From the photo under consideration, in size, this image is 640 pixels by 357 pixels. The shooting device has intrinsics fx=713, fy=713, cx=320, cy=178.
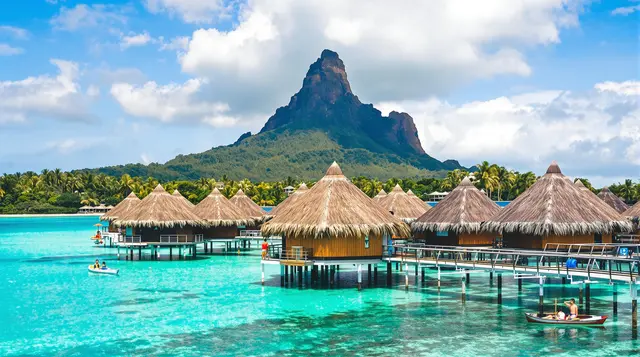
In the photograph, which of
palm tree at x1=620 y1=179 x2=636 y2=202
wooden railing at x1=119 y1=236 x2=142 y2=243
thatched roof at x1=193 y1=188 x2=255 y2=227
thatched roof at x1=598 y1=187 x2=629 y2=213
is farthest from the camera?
palm tree at x1=620 y1=179 x2=636 y2=202

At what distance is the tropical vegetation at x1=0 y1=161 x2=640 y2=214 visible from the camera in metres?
113

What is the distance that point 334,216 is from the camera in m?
35.3

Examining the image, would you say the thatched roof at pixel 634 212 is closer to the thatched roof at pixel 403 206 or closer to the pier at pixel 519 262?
the pier at pixel 519 262

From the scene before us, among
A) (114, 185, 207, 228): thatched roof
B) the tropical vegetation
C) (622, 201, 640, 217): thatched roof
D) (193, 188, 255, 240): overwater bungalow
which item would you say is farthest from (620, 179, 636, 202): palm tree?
(114, 185, 207, 228): thatched roof

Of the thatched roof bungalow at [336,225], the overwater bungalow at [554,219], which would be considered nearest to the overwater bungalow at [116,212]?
the thatched roof bungalow at [336,225]

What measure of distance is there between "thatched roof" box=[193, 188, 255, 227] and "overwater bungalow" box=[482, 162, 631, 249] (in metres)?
27.7

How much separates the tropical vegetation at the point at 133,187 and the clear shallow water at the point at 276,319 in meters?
71.7

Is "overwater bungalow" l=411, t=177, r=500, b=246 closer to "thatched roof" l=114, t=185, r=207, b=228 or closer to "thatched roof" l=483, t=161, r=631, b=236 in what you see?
"thatched roof" l=483, t=161, r=631, b=236

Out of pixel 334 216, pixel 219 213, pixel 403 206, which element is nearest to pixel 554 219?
pixel 334 216

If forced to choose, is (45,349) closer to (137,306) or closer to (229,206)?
(137,306)

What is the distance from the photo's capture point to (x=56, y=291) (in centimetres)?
3800

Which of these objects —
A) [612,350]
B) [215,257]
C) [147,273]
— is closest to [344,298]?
[612,350]

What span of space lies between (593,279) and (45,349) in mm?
20664

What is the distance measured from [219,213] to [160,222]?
7.70 metres
